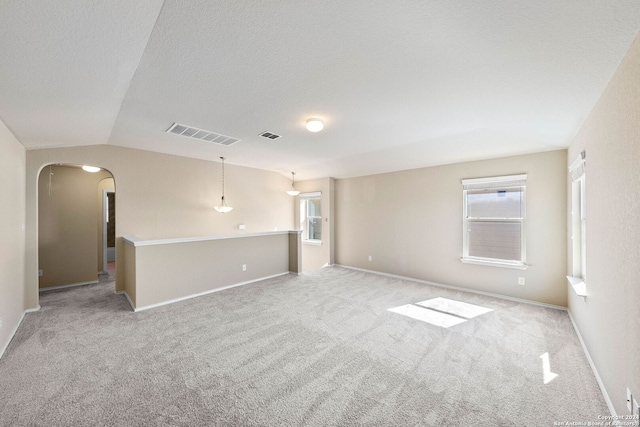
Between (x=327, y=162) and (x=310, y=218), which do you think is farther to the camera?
(x=310, y=218)

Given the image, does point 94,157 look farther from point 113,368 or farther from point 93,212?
point 113,368

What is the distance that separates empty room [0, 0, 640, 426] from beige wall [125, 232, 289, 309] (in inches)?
1.4

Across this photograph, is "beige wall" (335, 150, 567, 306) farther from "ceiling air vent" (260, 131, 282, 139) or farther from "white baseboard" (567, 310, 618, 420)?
"ceiling air vent" (260, 131, 282, 139)

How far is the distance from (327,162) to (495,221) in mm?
3387

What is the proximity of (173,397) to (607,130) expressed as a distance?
13.0ft

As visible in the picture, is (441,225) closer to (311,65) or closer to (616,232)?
(616,232)

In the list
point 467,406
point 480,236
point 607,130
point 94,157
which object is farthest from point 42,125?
point 480,236

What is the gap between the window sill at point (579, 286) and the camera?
2688mm

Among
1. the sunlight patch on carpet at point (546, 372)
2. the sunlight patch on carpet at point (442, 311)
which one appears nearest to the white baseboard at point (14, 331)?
the sunlight patch on carpet at point (442, 311)

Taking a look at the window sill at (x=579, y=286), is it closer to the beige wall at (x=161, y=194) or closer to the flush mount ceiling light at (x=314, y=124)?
the flush mount ceiling light at (x=314, y=124)

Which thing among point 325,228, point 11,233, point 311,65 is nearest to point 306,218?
point 325,228

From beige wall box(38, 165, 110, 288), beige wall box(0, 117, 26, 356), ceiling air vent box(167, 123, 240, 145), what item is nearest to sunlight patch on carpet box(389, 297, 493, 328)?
ceiling air vent box(167, 123, 240, 145)

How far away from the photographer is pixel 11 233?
297cm

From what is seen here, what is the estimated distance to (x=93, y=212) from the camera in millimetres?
5273
